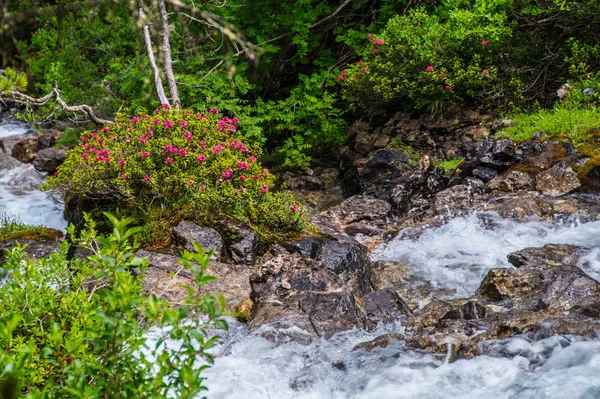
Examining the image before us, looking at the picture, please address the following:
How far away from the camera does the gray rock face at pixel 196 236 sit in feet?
24.2

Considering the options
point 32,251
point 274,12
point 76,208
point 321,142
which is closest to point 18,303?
point 32,251

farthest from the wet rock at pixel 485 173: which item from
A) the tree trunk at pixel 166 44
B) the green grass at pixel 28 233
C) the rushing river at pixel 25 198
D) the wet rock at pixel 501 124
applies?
the rushing river at pixel 25 198

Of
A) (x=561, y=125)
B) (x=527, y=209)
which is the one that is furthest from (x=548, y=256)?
(x=561, y=125)

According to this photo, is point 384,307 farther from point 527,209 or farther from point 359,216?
point 359,216

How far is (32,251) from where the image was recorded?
329 inches

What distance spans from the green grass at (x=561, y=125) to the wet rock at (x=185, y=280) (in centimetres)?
624

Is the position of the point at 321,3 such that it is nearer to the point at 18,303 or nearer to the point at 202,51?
the point at 202,51

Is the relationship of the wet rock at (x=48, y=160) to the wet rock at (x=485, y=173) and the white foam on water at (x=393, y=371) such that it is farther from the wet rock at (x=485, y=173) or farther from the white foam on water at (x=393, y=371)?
the white foam on water at (x=393, y=371)

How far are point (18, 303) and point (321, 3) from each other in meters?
12.7

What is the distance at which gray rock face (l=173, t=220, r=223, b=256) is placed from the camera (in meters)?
7.37

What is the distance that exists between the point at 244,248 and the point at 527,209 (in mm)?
4490

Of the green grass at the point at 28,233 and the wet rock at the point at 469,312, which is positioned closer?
the wet rock at the point at 469,312

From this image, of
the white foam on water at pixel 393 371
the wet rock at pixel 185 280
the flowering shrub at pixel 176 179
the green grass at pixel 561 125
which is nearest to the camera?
the white foam on water at pixel 393 371

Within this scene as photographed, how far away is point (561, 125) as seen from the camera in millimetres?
10047
